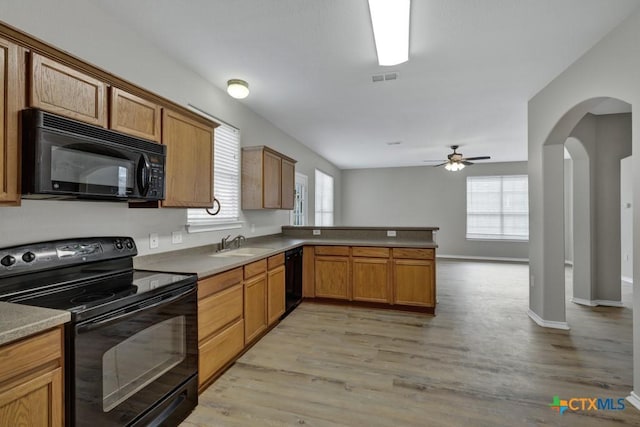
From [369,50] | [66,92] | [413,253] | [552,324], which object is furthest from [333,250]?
[66,92]

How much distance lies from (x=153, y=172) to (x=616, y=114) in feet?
18.4

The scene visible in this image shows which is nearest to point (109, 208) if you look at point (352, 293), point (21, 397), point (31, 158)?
point (31, 158)

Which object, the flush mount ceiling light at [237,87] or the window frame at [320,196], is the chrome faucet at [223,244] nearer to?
the flush mount ceiling light at [237,87]

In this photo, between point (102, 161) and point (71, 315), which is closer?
point (71, 315)

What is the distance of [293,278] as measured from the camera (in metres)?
3.93

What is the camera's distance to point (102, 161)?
1727 mm

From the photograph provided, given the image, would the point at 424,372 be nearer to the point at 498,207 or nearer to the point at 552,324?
the point at 552,324

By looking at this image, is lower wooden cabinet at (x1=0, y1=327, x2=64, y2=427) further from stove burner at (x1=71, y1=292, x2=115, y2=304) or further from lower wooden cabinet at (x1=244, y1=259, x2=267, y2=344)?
lower wooden cabinet at (x1=244, y1=259, x2=267, y2=344)

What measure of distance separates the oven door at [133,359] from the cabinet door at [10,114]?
699mm

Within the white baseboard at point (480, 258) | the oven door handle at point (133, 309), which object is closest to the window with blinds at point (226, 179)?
the oven door handle at point (133, 309)

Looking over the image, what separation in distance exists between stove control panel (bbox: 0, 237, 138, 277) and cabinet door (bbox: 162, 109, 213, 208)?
41cm

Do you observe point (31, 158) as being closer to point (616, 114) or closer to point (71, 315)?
point (71, 315)

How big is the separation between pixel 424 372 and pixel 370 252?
1761 millimetres

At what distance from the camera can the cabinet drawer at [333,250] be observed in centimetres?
411
